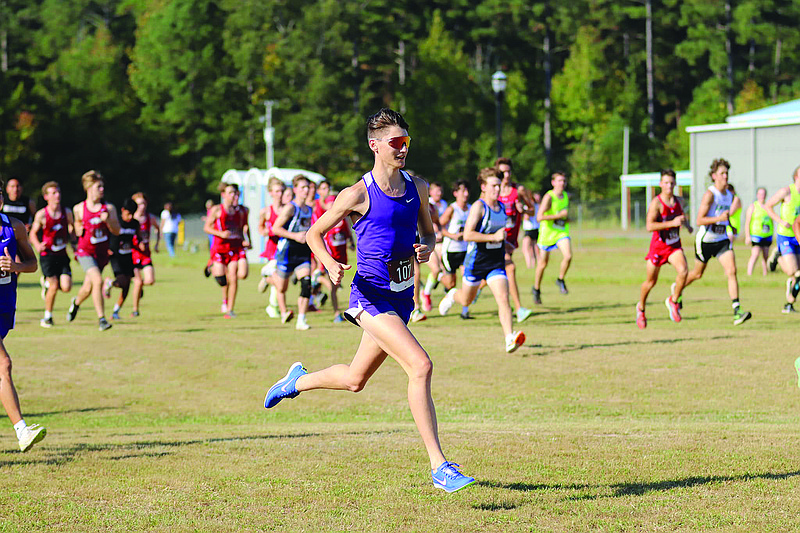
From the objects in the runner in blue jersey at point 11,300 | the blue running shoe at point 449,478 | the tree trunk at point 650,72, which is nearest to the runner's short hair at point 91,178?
the runner in blue jersey at point 11,300

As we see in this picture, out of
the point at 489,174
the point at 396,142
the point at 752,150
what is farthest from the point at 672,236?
the point at 752,150

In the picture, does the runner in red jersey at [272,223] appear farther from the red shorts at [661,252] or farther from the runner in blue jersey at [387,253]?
the runner in blue jersey at [387,253]

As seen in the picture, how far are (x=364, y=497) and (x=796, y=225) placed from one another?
7797 millimetres

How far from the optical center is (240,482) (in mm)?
6430

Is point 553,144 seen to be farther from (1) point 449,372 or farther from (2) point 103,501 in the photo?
(2) point 103,501

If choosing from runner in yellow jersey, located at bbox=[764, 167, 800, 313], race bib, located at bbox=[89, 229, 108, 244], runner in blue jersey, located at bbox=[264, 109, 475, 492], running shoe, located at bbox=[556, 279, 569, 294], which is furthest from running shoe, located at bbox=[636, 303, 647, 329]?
runner in blue jersey, located at bbox=[264, 109, 475, 492]

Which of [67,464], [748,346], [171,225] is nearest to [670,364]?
[748,346]

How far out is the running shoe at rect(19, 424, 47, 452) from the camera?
7.12 meters

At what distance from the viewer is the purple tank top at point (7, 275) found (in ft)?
25.5

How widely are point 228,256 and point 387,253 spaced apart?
467 inches

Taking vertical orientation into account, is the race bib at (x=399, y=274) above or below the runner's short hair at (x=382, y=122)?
below

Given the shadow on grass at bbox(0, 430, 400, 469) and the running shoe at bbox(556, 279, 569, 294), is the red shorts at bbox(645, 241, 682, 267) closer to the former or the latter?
the running shoe at bbox(556, 279, 569, 294)

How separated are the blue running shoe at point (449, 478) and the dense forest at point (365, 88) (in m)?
56.0

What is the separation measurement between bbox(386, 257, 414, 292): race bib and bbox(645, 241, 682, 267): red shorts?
8.91 m
